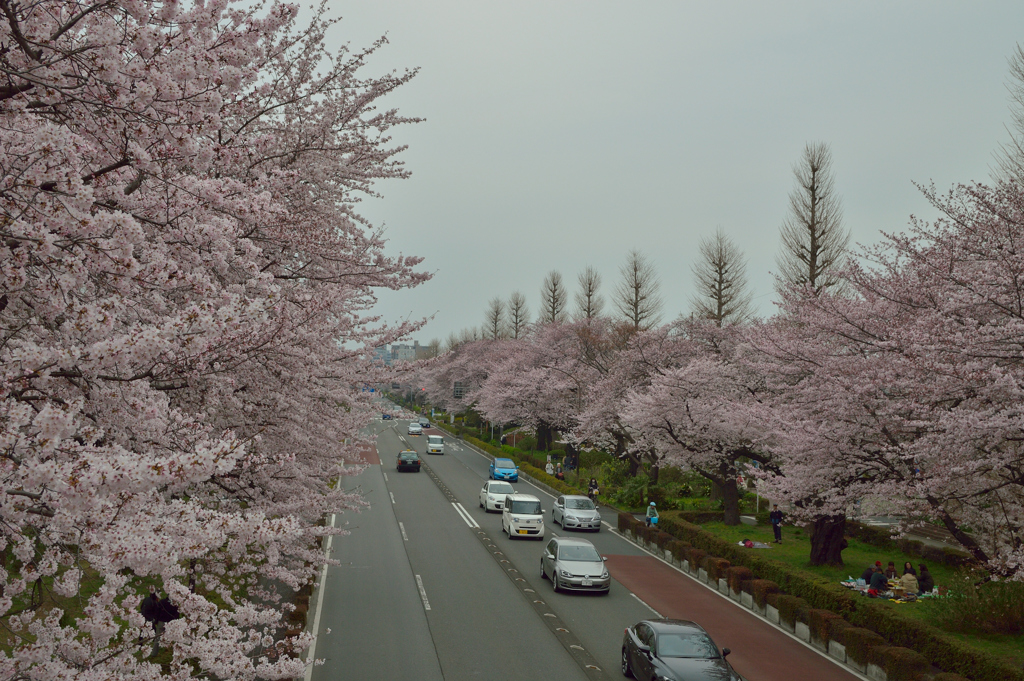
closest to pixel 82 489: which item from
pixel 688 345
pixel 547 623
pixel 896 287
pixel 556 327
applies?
pixel 547 623

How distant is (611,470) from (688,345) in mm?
8917

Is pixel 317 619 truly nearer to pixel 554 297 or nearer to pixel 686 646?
pixel 686 646

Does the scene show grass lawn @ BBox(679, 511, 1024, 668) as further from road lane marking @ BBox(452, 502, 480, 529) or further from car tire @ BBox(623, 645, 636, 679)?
road lane marking @ BBox(452, 502, 480, 529)

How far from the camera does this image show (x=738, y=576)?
1884cm

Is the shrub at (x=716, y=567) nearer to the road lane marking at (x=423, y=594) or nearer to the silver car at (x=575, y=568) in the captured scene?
the silver car at (x=575, y=568)

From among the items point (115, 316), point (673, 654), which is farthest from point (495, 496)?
point (115, 316)

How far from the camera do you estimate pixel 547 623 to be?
15.7 m

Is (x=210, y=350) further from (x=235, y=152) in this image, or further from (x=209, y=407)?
(x=209, y=407)

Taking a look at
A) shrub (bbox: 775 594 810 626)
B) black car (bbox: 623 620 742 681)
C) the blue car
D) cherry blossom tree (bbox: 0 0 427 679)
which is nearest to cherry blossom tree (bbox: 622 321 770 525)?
shrub (bbox: 775 594 810 626)

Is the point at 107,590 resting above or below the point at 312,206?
below

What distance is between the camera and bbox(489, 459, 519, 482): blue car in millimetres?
42469

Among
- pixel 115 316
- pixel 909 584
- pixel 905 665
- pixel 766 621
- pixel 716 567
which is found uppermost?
pixel 115 316

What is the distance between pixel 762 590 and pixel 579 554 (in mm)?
4887

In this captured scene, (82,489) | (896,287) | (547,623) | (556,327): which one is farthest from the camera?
(556,327)
